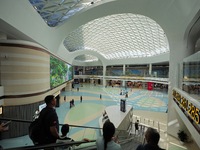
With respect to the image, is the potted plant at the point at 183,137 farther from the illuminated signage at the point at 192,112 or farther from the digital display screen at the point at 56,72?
the digital display screen at the point at 56,72

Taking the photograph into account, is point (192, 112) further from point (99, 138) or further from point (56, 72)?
point (56, 72)

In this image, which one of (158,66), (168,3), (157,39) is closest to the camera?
(168,3)

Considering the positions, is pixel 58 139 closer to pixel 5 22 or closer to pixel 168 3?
pixel 5 22

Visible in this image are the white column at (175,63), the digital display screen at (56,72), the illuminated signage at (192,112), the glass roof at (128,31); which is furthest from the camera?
the glass roof at (128,31)

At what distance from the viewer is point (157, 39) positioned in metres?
30.0

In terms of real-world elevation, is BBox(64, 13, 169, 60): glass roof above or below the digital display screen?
above

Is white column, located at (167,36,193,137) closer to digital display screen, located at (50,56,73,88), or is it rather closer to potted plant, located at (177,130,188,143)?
potted plant, located at (177,130,188,143)

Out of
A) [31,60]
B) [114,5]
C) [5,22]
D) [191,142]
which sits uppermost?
[114,5]

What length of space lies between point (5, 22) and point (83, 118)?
39.3ft

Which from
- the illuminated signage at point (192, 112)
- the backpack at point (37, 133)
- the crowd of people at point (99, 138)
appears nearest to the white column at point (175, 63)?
the illuminated signage at point (192, 112)

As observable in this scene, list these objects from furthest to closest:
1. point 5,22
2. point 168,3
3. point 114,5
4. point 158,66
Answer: point 158,66, point 114,5, point 168,3, point 5,22

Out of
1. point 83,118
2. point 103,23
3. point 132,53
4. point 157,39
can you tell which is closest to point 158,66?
point 132,53

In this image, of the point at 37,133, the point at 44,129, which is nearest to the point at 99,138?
the point at 44,129

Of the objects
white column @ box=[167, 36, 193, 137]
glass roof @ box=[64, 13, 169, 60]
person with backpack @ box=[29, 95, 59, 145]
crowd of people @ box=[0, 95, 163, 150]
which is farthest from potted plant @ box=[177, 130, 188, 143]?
glass roof @ box=[64, 13, 169, 60]
